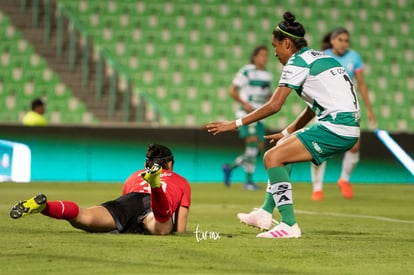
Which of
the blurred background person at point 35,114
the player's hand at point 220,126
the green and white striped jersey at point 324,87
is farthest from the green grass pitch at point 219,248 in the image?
the blurred background person at point 35,114

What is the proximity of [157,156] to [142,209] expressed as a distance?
1.56 ft

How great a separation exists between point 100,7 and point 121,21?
2.03 ft

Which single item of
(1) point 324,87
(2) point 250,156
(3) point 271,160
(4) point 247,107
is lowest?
(2) point 250,156

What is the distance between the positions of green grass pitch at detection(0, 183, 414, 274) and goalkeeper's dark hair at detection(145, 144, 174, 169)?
63 cm

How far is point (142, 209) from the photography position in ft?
26.1

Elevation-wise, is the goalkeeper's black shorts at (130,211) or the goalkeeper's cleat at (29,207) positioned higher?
the goalkeeper's cleat at (29,207)

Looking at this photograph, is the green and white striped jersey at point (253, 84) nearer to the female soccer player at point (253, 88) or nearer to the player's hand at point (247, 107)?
the female soccer player at point (253, 88)

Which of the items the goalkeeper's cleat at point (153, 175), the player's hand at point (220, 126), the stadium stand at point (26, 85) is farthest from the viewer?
the stadium stand at point (26, 85)

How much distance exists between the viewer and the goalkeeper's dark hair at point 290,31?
8195 millimetres

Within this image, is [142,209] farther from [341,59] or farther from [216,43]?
[216,43]

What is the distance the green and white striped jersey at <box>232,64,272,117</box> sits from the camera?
16.5 meters

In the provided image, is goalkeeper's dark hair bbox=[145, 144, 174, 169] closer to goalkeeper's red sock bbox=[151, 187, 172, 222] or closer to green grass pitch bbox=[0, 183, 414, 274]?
goalkeeper's red sock bbox=[151, 187, 172, 222]

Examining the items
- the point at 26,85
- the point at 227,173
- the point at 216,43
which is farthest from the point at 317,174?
the point at 26,85

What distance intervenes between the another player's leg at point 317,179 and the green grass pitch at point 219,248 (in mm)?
2253
